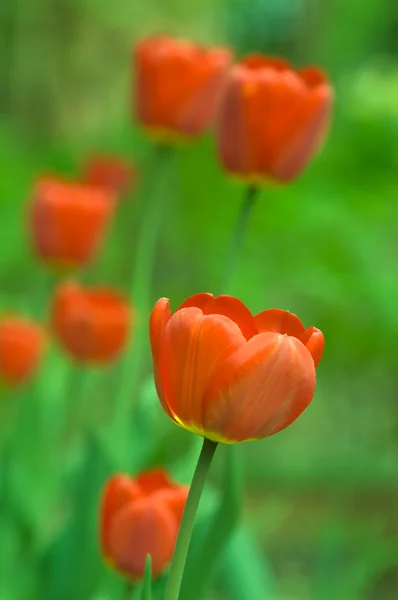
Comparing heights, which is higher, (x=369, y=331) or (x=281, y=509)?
(x=369, y=331)

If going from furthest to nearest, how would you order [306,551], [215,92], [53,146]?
1. [53,146]
2. [306,551]
3. [215,92]

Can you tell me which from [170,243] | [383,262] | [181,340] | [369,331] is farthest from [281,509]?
[181,340]

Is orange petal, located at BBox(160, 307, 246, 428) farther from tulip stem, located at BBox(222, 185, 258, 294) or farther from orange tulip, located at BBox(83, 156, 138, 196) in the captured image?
orange tulip, located at BBox(83, 156, 138, 196)

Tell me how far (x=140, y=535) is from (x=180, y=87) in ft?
1.39

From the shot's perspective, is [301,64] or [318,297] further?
[301,64]

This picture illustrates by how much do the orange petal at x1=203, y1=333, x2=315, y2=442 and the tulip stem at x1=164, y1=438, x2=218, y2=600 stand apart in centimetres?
1

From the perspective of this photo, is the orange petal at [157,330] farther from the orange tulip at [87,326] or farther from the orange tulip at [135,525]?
the orange tulip at [87,326]

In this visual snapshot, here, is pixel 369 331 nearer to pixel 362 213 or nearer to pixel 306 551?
pixel 362 213

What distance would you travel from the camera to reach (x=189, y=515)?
34 centimetres

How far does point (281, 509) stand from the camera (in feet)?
6.17

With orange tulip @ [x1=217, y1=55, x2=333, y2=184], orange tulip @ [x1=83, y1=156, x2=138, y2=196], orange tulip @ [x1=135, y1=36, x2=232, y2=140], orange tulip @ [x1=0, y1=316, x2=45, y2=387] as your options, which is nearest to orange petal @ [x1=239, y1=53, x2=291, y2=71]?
orange tulip @ [x1=217, y1=55, x2=333, y2=184]

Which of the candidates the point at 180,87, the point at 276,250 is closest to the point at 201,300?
the point at 180,87

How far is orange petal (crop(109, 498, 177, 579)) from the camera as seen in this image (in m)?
0.46

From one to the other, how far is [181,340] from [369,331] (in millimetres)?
1750
